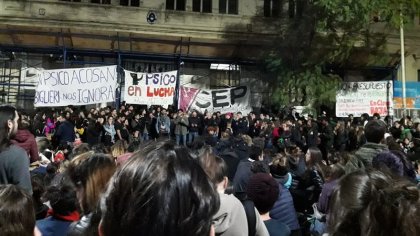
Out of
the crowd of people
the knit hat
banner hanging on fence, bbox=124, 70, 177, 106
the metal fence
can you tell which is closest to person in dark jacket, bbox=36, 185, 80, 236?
the crowd of people

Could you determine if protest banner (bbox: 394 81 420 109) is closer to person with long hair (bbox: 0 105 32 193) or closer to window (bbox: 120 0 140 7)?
window (bbox: 120 0 140 7)

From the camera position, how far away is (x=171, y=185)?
148 cm

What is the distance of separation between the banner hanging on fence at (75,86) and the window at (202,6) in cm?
811

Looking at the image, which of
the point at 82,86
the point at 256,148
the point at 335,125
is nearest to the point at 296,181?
the point at 256,148

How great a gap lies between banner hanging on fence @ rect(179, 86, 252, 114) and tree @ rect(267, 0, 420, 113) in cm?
195

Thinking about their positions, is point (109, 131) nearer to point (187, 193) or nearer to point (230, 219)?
point (230, 219)

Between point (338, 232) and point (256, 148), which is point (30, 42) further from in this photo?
point (338, 232)

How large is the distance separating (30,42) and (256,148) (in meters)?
18.0

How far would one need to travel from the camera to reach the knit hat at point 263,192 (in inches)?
166

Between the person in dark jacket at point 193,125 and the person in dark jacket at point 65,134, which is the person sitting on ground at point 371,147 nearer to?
the person in dark jacket at point 65,134

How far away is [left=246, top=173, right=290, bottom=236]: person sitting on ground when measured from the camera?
4.23 meters

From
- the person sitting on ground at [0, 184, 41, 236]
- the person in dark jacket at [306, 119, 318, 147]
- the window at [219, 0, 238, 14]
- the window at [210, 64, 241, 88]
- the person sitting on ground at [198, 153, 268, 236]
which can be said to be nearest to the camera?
the person sitting on ground at [0, 184, 41, 236]

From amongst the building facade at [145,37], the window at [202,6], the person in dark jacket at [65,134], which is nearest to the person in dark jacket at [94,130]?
the person in dark jacket at [65,134]

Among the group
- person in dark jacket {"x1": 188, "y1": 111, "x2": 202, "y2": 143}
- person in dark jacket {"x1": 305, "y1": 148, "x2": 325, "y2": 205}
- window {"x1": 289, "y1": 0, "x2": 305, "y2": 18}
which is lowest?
person in dark jacket {"x1": 305, "y1": 148, "x2": 325, "y2": 205}
